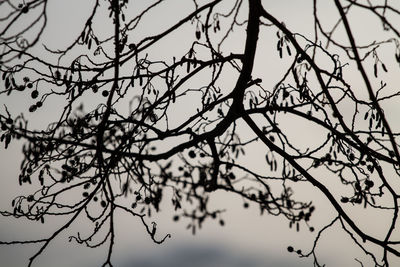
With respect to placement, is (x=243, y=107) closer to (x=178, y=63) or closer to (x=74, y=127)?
(x=178, y=63)

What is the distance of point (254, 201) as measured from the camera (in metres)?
5.43

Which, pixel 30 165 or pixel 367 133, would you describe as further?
pixel 367 133

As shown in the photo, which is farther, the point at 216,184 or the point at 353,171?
the point at 216,184

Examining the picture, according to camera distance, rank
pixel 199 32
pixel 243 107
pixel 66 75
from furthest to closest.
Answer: pixel 243 107, pixel 199 32, pixel 66 75

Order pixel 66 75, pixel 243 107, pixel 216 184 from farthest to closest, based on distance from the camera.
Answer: pixel 216 184, pixel 243 107, pixel 66 75

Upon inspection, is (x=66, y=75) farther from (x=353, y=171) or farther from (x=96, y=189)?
(x=353, y=171)

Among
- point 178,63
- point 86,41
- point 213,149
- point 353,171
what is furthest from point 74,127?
point 353,171

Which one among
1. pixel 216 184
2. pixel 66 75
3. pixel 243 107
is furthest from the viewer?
pixel 216 184

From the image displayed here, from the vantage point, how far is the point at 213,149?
5.20 metres

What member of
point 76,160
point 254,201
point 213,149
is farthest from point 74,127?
point 254,201

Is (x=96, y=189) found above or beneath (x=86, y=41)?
beneath

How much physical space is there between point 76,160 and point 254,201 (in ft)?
7.44

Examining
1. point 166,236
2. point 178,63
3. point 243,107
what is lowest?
point 166,236

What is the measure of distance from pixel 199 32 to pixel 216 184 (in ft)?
6.26
